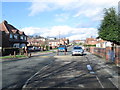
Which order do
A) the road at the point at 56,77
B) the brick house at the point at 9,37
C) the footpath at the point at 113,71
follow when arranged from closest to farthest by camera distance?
1. the road at the point at 56,77
2. the footpath at the point at 113,71
3. the brick house at the point at 9,37

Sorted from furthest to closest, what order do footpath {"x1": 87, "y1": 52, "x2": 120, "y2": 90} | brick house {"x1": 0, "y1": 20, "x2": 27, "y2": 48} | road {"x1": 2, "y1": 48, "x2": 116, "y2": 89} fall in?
brick house {"x1": 0, "y1": 20, "x2": 27, "y2": 48} < footpath {"x1": 87, "y1": 52, "x2": 120, "y2": 90} < road {"x1": 2, "y1": 48, "x2": 116, "y2": 89}

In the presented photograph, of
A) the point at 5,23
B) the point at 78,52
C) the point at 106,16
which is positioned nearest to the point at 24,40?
the point at 5,23

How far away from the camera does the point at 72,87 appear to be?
6844 mm

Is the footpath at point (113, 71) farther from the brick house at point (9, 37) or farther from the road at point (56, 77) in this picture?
the brick house at point (9, 37)

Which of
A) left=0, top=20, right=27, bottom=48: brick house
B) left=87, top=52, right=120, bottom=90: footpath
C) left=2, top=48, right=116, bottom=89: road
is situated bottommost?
left=87, top=52, right=120, bottom=90: footpath

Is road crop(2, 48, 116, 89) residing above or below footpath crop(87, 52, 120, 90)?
above

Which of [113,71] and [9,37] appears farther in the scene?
[9,37]

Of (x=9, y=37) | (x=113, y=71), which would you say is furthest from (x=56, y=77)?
(x=9, y=37)

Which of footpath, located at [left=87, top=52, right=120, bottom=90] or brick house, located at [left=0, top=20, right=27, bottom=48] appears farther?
brick house, located at [left=0, top=20, right=27, bottom=48]

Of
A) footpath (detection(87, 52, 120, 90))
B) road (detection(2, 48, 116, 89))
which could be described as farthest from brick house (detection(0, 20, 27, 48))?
footpath (detection(87, 52, 120, 90))

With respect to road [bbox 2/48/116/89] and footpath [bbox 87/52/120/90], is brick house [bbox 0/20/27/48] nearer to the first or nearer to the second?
road [bbox 2/48/116/89]

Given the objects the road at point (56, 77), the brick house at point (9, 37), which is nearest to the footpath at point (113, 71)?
the road at point (56, 77)

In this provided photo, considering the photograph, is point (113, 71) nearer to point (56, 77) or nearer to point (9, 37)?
point (56, 77)

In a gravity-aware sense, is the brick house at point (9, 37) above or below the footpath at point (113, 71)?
above
